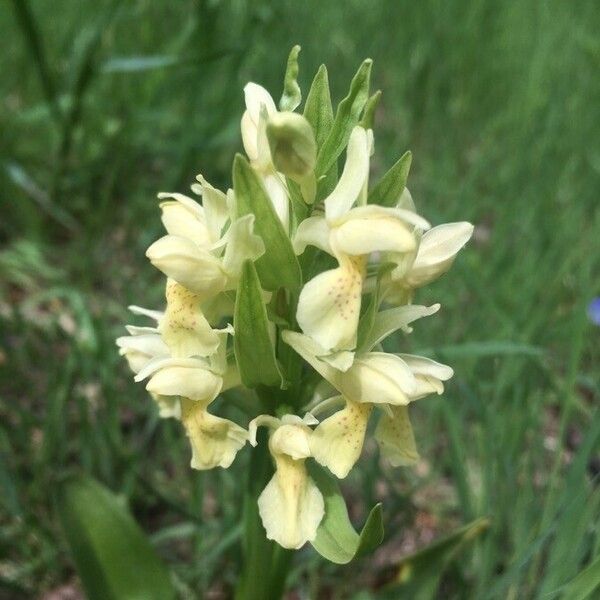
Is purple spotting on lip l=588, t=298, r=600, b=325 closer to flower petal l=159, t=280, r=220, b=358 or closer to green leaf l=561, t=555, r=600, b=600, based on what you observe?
green leaf l=561, t=555, r=600, b=600

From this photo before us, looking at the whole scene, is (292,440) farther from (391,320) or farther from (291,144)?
(291,144)

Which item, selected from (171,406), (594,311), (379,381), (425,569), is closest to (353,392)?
(379,381)

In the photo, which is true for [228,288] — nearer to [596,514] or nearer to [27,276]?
[596,514]

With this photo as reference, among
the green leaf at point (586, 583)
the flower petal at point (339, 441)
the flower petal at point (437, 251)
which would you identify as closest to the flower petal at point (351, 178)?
the flower petal at point (437, 251)

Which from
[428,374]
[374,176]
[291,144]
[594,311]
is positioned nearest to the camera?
[291,144]

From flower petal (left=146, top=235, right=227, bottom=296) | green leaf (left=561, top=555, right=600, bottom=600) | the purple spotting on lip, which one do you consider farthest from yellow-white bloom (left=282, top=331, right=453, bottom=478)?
the purple spotting on lip

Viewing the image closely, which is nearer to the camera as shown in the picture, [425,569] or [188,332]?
[188,332]
